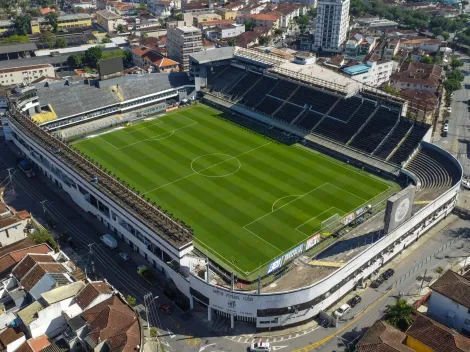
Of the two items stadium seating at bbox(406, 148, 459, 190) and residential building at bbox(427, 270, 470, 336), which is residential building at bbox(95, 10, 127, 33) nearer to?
Answer: stadium seating at bbox(406, 148, 459, 190)

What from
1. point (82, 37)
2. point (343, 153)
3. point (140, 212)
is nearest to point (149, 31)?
point (82, 37)

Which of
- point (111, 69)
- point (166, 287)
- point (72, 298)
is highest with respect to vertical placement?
point (111, 69)

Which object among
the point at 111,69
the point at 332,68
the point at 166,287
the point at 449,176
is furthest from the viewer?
the point at 332,68

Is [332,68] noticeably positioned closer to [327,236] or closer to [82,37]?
[327,236]

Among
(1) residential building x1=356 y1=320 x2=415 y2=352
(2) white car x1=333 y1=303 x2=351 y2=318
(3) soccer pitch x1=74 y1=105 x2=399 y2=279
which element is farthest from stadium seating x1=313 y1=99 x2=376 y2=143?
(1) residential building x1=356 y1=320 x2=415 y2=352

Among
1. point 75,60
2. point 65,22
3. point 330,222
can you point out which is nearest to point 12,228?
point 330,222

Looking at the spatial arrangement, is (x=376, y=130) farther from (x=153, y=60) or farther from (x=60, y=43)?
(x=60, y=43)

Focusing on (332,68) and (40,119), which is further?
(332,68)
